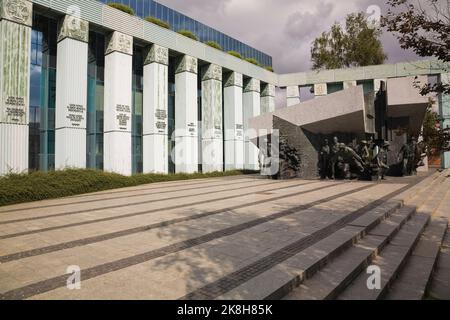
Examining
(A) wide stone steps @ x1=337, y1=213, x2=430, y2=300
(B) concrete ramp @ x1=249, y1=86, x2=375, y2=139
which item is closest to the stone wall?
(B) concrete ramp @ x1=249, y1=86, x2=375, y2=139

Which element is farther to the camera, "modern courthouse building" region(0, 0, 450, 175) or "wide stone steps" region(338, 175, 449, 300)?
"modern courthouse building" region(0, 0, 450, 175)

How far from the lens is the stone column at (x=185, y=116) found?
27.2 meters

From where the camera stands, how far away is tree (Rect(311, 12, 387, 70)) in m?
37.4

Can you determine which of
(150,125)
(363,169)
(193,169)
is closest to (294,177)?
(363,169)

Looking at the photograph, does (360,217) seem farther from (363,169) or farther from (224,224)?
(363,169)

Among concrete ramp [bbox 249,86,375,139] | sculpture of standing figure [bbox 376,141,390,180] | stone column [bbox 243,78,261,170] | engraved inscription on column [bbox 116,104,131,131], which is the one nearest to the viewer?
concrete ramp [bbox 249,86,375,139]

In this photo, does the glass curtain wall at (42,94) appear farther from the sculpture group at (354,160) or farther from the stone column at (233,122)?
the sculpture group at (354,160)

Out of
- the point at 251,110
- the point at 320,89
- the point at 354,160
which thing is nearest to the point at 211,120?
the point at 251,110

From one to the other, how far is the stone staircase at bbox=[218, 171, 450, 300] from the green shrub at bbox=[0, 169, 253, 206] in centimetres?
1145

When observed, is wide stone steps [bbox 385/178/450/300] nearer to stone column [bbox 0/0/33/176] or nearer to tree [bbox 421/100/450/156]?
tree [bbox 421/100/450/156]

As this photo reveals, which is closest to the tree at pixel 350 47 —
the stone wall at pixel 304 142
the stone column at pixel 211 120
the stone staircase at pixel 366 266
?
the stone column at pixel 211 120

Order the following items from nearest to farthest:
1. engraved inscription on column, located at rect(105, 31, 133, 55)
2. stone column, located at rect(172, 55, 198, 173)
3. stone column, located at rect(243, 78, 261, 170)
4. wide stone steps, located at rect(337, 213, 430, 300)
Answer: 1. wide stone steps, located at rect(337, 213, 430, 300)
2. engraved inscription on column, located at rect(105, 31, 133, 55)
3. stone column, located at rect(172, 55, 198, 173)
4. stone column, located at rect(243, 78, 261, 170)

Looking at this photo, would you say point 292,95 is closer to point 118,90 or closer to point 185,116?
point 185,116

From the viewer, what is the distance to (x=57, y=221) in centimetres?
786
